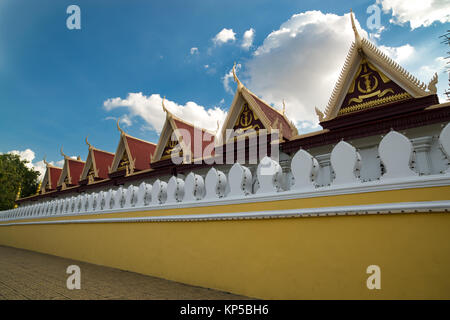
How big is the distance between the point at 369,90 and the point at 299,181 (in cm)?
460

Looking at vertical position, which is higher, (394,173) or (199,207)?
(394,173)

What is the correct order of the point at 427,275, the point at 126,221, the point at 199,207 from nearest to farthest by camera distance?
the point at 427,275
the point at 199,207
the point at 126,221

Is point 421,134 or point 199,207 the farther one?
point 421,134

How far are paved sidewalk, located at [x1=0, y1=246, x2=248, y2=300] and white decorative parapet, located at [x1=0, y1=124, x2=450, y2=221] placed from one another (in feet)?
4.09

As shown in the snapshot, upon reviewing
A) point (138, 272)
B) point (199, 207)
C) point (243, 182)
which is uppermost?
point (243, 182)

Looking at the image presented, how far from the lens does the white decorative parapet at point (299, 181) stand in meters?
2.63

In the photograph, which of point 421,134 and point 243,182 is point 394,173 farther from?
point 421,134

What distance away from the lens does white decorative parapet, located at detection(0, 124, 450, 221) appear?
8.63 feet

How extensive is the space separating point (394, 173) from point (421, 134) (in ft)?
13.4

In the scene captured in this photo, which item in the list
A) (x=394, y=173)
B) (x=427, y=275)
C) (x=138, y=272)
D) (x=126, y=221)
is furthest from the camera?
(x=126, y=221)

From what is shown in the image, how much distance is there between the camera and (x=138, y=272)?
5027mm

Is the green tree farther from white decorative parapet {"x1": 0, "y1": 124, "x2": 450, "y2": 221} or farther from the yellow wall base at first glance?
the yellow wall base

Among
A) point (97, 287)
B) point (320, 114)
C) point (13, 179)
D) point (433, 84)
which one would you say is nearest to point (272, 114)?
point (320, 114)
